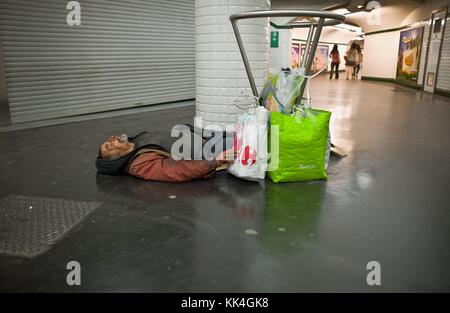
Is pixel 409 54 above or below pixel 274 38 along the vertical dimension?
below

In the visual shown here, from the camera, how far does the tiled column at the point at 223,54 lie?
350 centimetres

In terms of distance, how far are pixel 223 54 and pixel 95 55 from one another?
2957mm

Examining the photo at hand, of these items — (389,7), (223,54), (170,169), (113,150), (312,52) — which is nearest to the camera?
(312,52)

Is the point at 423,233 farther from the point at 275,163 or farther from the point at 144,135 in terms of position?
the point at 144,135

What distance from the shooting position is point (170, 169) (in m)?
2.53

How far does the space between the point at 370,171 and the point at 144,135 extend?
2224mm

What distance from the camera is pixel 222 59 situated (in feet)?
11.7

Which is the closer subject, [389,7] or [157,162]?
[157,162]

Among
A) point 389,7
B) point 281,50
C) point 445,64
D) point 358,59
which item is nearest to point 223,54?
point 281,50

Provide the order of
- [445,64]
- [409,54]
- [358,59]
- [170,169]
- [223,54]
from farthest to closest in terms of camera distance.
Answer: [358,59] → [409,54] → [445,64] → [223,54] → [170,169]

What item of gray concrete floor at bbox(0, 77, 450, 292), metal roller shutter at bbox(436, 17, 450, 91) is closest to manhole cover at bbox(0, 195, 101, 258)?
gray concrete floor at bbox(0, 77, 450, 292)

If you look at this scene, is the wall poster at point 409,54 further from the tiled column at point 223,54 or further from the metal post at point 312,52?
the metal post at point 312,52

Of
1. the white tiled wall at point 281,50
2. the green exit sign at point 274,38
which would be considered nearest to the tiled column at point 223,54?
the green exit sign at point 274,38

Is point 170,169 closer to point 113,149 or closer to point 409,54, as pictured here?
point 113,149
